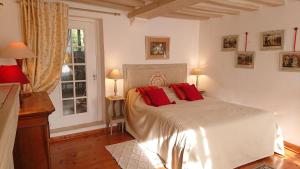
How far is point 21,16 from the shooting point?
9.05ft

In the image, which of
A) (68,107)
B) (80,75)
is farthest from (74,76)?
(68,107)

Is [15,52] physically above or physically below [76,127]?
above

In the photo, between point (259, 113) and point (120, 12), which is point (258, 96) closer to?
point (259, 113)

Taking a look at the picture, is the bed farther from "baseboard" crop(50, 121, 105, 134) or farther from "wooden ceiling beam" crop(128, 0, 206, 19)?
"wooden ceiling beam" crop(128, 0, 206, 19)

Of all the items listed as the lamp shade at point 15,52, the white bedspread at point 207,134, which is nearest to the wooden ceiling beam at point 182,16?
the white bedspread at point 207,134

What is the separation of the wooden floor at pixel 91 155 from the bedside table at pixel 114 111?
0.26 m

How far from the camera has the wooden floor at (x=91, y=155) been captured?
2.58m

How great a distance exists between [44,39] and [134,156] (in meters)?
2.04

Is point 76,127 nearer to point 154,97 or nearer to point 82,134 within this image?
point 82,134

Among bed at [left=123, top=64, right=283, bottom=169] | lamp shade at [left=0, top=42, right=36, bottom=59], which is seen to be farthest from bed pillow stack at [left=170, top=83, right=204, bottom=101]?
lamp shade at [left=0, top=42, right=36, bottom=59]

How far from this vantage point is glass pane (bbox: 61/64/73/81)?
3.36 m

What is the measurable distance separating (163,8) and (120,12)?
3.35 ft

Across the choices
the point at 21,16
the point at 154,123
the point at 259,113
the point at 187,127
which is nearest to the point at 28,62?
the point at 21,16

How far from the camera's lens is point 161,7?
A: 2.79 metres
